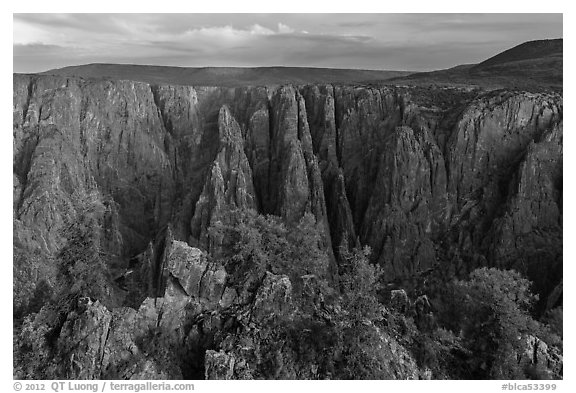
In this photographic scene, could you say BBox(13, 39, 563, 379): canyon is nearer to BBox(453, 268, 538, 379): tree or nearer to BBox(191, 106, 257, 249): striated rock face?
BBox(191, 106, 257, 249): striated rock face

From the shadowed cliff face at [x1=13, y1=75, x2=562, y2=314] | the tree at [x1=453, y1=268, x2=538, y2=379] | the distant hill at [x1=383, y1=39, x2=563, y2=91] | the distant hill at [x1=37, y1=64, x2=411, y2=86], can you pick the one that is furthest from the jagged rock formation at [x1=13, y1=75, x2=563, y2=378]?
the tree at [x1=453, y1=268, x2=538, y2=379]

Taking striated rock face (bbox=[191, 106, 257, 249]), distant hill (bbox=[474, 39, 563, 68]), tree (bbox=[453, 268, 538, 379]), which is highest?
distant hill (bbox=[474, 39, 563, 68])

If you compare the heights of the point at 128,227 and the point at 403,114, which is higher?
the point at 403,114

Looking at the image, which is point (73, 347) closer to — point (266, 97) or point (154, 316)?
point (154, 316)

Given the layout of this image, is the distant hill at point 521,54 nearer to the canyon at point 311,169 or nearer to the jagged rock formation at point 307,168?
the canyon at point 311,169

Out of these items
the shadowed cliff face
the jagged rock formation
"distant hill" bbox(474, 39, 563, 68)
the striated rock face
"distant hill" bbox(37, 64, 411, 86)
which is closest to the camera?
"distant hill" bbox(474, 39, 563, 68)

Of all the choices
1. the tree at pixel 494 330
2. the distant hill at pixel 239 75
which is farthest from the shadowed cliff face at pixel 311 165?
the tree at pixel 494 330
